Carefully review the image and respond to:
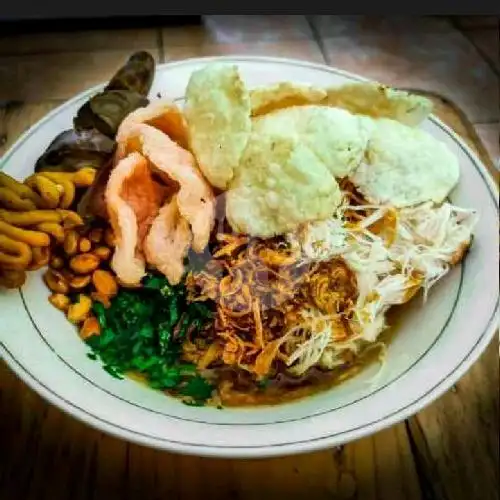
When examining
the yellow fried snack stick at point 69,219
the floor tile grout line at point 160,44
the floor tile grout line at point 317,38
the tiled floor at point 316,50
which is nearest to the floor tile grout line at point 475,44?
the tiled floor at point 316,50

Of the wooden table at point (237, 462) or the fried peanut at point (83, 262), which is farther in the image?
the fried peanut at point (83, 262)

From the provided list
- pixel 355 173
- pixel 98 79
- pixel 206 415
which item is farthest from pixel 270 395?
pixel 98 79

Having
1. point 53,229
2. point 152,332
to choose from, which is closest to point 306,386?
point 152,332

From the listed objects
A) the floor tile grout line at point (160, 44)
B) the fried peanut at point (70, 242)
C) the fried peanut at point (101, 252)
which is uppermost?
the floor tile grout line at point (160, 44)

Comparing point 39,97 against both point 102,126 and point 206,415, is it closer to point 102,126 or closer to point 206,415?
point 102,126

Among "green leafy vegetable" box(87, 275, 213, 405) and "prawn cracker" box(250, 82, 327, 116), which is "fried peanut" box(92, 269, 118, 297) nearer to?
"green leafy vegetable" box(87, 275, 213, 405)

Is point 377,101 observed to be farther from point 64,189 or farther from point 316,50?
point 64,189

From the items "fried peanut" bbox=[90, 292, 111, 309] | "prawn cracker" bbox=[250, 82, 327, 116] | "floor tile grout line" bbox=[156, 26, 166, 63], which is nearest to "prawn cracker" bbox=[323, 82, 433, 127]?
"prawn cracker" bbox=[250, 82, 327, 116]

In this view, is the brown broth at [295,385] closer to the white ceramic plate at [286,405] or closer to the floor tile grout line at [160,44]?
the white ceramic plate at [286,405]
